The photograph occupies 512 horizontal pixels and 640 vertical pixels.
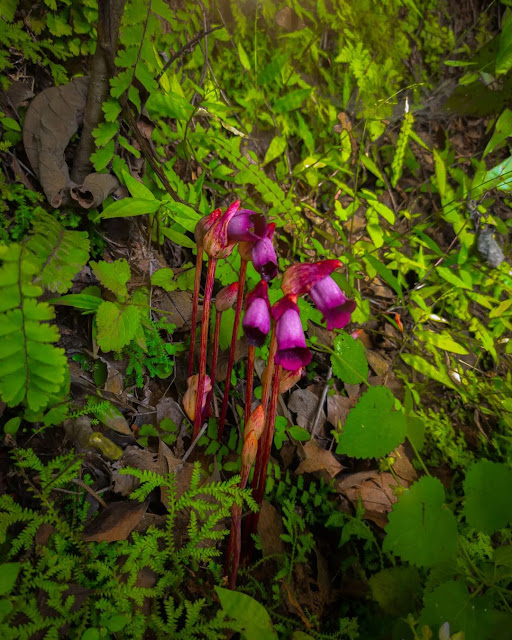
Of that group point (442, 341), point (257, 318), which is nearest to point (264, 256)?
point (257, 318)

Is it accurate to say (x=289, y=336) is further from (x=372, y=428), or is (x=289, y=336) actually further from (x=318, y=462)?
(x=318, y=462)

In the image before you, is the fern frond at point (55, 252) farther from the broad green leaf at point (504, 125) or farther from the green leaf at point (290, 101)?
the broad green leaf at point (504, 125)

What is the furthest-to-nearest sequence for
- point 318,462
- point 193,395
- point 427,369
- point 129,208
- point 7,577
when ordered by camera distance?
point 427,369 < point 318,462 < point 193,395 < point 129,208 < point 7,577

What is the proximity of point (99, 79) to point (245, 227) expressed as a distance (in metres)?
0.98

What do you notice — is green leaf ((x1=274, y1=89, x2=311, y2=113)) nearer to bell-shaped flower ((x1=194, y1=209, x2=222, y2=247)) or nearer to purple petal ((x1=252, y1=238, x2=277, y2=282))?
bell-shaped flower ((x1=194, y1=209, x2=222, y2=247))

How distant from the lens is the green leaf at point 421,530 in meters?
1.21

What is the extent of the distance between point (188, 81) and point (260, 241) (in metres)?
1.45

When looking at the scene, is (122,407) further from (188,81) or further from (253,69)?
(253,69)

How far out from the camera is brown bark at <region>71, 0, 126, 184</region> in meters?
1.46

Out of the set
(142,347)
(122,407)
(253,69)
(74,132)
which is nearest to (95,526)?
(122,407)

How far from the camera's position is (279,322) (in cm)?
121

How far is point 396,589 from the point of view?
133 centimetres

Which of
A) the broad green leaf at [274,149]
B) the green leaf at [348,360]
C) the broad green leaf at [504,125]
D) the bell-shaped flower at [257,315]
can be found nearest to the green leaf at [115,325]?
the bell-shaped flower at [257,315]

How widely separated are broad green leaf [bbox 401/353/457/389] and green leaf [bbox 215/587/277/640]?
170 centimetres
